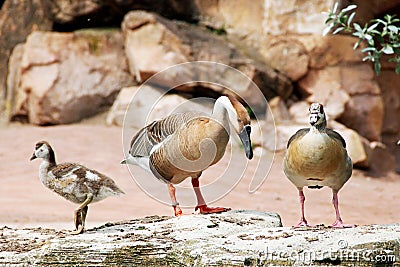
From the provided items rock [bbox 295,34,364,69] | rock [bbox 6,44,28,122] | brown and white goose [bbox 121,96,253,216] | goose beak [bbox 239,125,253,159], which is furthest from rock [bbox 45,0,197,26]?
goose beak [bbox 239,125,253,159]

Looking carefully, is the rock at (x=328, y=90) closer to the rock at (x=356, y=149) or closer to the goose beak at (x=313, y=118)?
the rock at (x=356, y=149)

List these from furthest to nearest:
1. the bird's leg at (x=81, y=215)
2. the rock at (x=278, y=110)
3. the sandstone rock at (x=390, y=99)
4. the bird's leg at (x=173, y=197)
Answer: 1. the sandstone rock at (x=390, y=99)
2. the rock at (x=278, y=110)
3. the bird's leg at (x=173, y=197)
4. the bird's leg at (x=81, y=215)

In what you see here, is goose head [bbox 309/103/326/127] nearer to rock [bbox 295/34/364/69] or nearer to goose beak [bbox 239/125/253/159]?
goose beak [bbox 239/125/253/159]

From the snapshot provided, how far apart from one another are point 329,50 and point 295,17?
0.79 meters

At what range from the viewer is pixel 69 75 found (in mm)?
11812

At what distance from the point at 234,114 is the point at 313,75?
8.00 m

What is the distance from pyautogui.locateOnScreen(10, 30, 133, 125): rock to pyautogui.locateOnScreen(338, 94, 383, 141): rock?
12.5 feet

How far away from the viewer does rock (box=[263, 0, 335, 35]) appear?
37.7 ft

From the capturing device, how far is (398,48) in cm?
514

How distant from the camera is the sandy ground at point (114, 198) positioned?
6973 millimetres

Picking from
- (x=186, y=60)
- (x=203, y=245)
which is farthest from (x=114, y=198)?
(x=203, y=245)

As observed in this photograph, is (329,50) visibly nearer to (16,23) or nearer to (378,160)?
(378,160)

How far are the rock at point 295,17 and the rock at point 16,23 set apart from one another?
13.4 feet

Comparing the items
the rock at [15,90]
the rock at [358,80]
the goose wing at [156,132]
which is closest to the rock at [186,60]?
the rock at [358,80]
